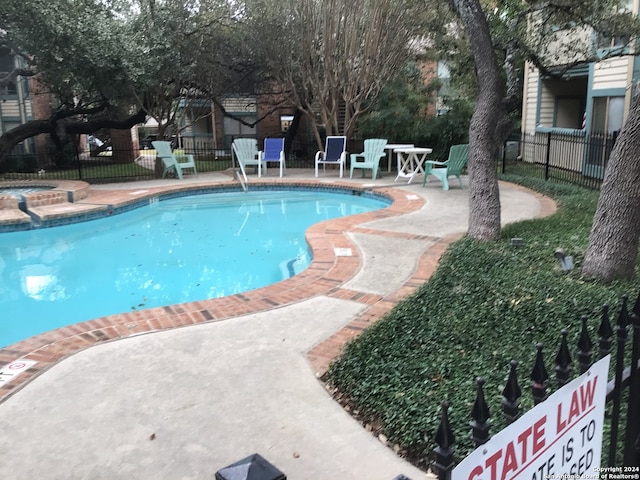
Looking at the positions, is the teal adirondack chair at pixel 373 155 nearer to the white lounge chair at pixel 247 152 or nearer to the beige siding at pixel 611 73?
the white lounge chair at pixel 247 152

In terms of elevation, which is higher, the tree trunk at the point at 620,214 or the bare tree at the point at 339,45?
the bare tree at the point at 339,45

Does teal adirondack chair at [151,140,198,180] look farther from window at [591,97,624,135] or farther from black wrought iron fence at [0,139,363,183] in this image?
window at [591,97,624,135]

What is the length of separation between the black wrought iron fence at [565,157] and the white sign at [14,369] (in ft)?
29.7

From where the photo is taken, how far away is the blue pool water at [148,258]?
5.63 metres

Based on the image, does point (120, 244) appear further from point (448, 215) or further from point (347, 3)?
point (347, 3)

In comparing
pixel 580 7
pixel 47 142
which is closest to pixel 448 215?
pixel 580 7

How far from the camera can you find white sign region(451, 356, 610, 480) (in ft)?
3.81

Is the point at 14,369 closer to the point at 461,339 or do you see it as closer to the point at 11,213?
the point at 461,339

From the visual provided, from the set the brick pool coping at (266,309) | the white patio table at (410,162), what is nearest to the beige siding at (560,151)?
the white patio table at (410,162)

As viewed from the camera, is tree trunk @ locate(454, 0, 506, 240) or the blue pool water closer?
tree trunk @ locate(454, 0, 506, 240)

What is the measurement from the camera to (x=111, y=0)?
12.0 meters

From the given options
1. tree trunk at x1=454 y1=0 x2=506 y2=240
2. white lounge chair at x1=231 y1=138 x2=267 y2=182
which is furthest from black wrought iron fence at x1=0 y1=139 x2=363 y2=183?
tree trunk at x1=454 y1=0 x2=506 y2=240

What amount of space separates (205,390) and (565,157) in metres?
12.6

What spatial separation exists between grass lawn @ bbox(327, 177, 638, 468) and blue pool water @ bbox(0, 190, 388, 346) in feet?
8.10
